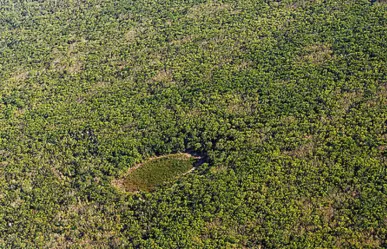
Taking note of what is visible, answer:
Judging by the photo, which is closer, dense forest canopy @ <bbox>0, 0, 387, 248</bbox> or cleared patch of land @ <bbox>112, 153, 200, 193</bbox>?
dense forest canopy @ <bbox>0, 0, 387, 248</bbox>

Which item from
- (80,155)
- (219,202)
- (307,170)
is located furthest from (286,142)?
(80,155)

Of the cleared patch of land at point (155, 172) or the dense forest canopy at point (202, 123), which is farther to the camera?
the cleared patch of land at point (155, 172)

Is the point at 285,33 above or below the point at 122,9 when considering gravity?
below

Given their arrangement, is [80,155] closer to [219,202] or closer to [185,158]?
[185,158]
